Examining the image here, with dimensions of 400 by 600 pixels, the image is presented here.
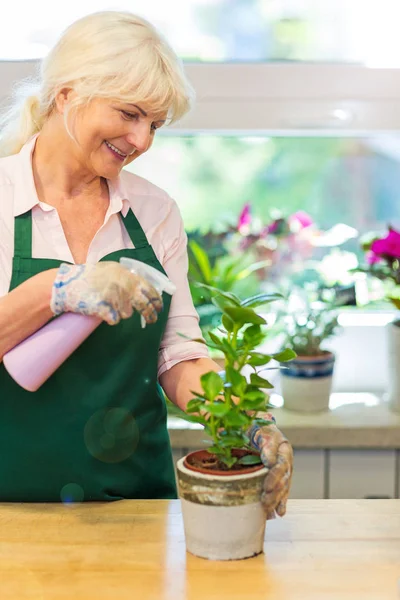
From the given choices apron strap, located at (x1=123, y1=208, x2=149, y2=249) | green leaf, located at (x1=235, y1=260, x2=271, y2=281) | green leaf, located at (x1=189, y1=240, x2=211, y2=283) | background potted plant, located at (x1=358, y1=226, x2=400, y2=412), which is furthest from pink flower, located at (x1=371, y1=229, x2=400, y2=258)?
apron strap, located at (x1=123, y1=208, x2=149, y2=249)

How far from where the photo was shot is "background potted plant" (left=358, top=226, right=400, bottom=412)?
2.40 meters

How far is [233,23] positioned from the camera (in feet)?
8.44

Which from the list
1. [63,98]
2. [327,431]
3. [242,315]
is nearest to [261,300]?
[242,315]

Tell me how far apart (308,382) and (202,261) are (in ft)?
1.60

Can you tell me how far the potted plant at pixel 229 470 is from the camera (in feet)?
4.11

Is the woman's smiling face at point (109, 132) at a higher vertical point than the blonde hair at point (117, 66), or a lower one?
lower

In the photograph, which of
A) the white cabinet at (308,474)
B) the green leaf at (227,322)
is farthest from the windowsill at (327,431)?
the green leaf at (227,322)

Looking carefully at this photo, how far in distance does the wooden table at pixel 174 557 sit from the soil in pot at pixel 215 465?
134 millimetres

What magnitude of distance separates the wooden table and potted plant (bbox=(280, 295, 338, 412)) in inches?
36.2

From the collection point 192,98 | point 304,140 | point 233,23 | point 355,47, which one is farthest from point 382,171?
point 192,98

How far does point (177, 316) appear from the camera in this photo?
1775 mm

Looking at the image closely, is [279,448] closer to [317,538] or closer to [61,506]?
[317,538]

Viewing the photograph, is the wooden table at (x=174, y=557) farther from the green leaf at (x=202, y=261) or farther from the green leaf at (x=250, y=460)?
the green leaf at (x=202, y=261)

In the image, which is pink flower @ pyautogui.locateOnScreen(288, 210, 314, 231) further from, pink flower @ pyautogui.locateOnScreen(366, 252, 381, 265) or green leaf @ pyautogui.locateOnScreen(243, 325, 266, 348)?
green leaf @ pyautogui.locateOnScreen(243, 325, 266, 348)
